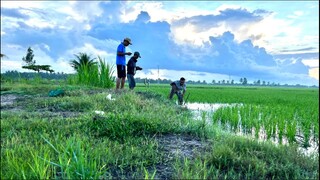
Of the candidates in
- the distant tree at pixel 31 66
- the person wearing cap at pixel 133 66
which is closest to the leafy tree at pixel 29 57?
the distant tree at pixel 31 66

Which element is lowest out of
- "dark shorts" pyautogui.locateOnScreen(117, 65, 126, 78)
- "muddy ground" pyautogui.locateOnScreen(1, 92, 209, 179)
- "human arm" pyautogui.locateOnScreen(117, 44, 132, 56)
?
"muddy ground" pyautogui.locateOnScreen(1, 92, 209, 179)

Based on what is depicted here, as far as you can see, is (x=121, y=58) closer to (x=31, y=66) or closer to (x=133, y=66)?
(x=133, y=66)

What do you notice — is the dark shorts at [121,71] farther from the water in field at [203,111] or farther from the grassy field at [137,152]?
the grassy field at [137,152]

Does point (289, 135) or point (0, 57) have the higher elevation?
point (0, 57)

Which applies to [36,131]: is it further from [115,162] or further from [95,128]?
[115,162]

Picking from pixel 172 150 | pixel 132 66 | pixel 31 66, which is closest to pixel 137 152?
pixel 172 150

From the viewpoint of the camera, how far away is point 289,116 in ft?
27.7

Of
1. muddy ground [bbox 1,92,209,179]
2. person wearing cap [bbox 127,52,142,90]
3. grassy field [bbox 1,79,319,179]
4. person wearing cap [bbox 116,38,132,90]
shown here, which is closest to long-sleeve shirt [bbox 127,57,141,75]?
person wearing cap [bbox 127,52,142,90]

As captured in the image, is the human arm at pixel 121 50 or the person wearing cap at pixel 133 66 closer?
the human arm at pixel 121 50

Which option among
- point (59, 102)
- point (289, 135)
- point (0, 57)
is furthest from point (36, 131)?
point (0, 57)

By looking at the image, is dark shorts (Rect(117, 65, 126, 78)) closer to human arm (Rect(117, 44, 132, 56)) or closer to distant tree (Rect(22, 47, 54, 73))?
human arm (Rect(117, 44, 132, 56))

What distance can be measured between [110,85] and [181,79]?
4.41 meters

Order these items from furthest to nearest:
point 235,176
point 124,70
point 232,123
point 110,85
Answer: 1. point 110,85
2. point 124,70
3. point 232,123
4. point 235,176

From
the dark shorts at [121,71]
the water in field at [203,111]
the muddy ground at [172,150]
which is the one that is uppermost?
the dark shorts at [121,71]
